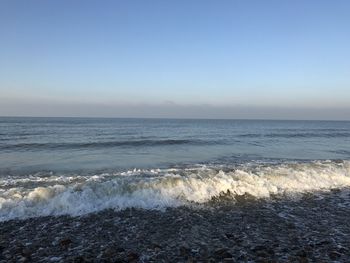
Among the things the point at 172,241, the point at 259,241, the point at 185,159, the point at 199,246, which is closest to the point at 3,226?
the point at 172,241

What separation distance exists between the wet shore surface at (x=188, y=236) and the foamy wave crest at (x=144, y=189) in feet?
2.05

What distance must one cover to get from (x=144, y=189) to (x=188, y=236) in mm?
3557

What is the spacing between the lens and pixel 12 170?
15.3m

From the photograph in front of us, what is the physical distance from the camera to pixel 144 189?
36.0ft

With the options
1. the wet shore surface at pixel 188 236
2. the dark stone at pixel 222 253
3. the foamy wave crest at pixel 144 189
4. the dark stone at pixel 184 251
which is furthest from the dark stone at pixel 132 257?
the foamy wave crest at pixel 144 189

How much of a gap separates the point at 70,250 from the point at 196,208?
162 inches

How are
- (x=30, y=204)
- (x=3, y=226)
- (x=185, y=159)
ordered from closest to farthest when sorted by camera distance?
(x=3, y=226)
(x=30, y=204)
(x=185, y=159)

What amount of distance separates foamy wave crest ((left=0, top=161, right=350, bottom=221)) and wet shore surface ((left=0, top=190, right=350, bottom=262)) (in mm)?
624

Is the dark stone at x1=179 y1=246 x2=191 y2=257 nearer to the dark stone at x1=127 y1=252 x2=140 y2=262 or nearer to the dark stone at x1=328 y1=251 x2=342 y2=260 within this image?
the dark stone at x1=127 y1=252 x2=140 y2=262

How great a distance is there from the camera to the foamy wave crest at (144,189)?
955 centimetres

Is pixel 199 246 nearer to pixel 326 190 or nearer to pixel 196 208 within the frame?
pixel 196 208

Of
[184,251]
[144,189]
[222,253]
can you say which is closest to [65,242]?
[184,251]

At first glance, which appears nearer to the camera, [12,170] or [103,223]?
[103,223]

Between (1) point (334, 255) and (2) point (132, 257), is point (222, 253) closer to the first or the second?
(2) point (132, 257)
